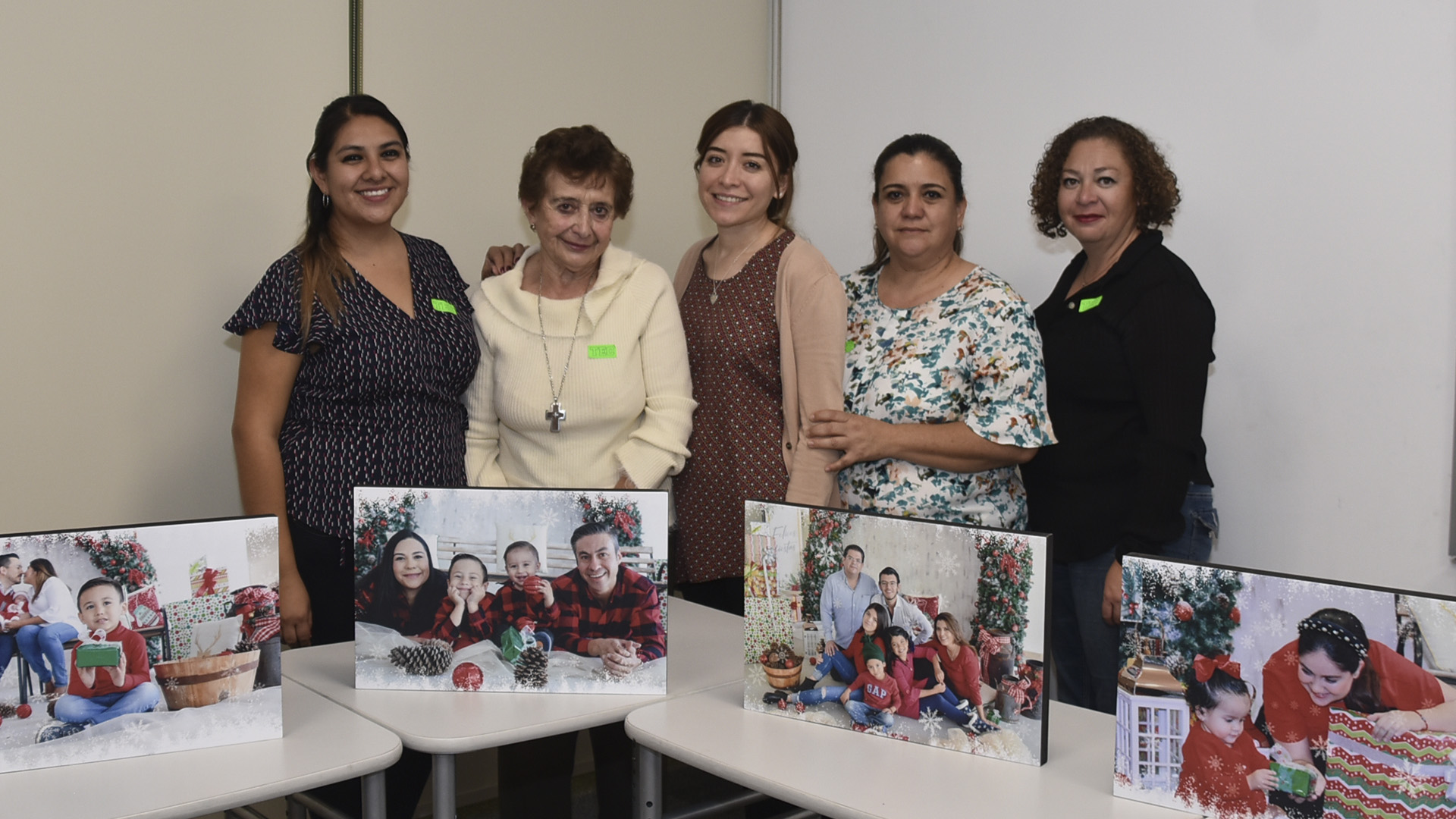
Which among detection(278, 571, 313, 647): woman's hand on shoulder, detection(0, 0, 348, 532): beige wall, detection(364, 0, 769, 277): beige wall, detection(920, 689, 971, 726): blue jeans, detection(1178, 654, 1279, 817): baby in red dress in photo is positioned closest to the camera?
detection(1178, 654, 1279, 817): baby in red dress in photo

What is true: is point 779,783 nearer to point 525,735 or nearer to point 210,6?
point 525,735

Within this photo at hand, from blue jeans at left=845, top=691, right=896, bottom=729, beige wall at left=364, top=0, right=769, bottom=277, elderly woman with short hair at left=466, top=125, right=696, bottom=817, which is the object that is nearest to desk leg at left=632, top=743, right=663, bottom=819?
blue jeans at left=845, top=691, right=896, bottom=729

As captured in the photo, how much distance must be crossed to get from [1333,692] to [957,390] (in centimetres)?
106

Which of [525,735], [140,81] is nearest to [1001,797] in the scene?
[525,735]

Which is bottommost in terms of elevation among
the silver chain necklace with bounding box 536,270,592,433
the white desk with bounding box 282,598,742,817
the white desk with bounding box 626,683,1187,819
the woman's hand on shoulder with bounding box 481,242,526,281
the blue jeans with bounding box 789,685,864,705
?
the white desk with bounding box 626,683,1187,819

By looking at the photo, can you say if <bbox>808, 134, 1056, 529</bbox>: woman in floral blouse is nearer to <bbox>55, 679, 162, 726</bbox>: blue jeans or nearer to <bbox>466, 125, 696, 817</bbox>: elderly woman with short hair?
<bbox>466, 125, 696, 817</bbox>: elderly woman with short hair

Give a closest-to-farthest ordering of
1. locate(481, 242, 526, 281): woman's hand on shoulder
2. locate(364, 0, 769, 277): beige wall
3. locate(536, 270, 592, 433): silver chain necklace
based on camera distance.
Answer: locate(536, 270, 592, 433): silver chain necklace < locate(481, 242, 526, 281): woman's hand on shoulder < locate(364, 0, 769, 277): beige wall

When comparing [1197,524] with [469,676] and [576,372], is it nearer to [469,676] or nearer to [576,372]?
[576,372]

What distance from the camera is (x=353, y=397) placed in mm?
2207

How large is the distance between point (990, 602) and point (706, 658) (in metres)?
0.65

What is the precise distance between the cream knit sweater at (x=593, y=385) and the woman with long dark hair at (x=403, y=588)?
51cm

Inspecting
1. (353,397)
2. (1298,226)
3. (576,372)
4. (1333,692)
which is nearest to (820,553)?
(1333,692)

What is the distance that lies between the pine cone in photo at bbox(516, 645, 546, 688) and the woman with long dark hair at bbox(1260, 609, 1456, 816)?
3.45 ft

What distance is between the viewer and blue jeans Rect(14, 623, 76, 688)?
4.80 feet
